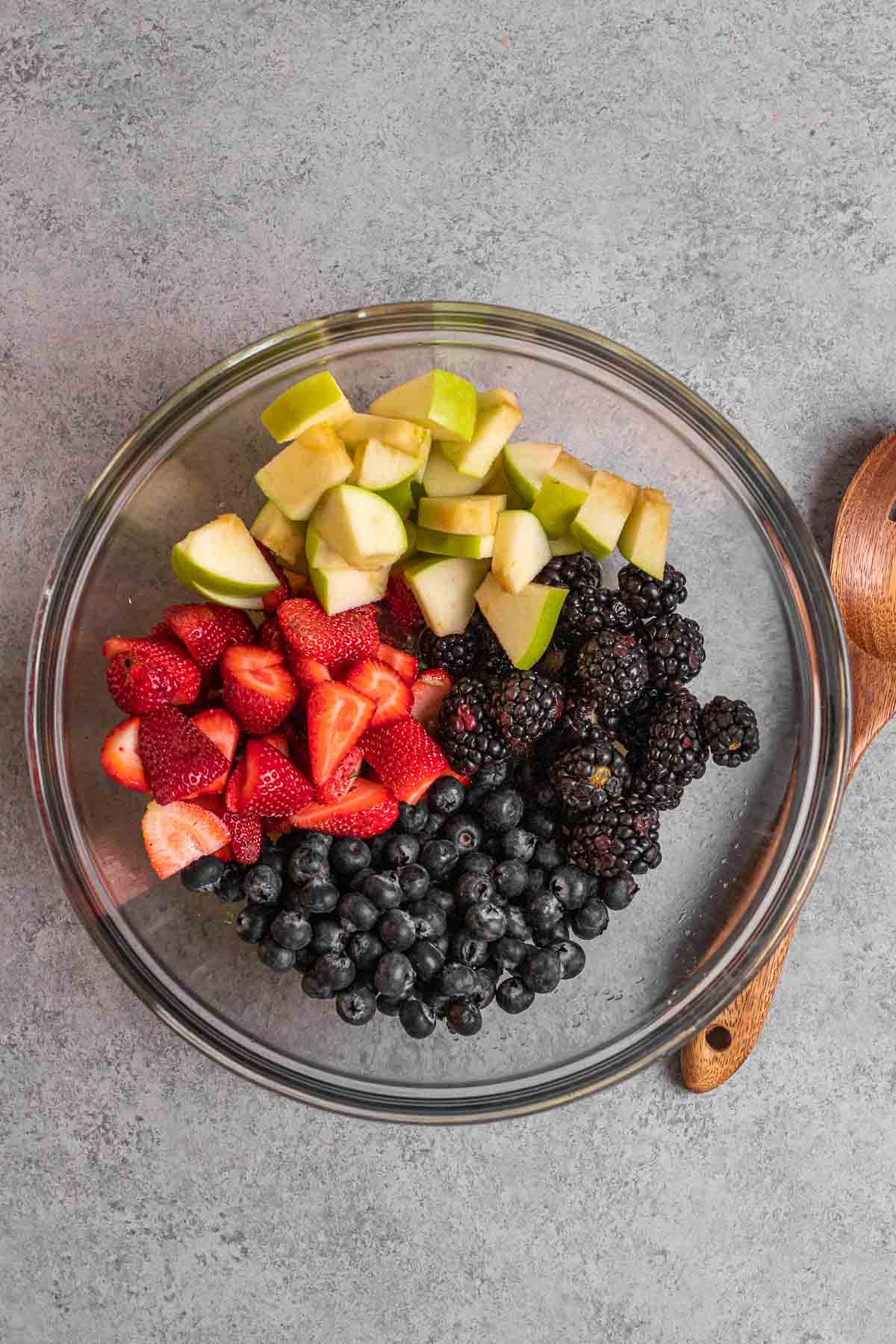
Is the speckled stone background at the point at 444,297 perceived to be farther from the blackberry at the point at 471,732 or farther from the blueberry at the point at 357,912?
the blackberry at the point at 471,732

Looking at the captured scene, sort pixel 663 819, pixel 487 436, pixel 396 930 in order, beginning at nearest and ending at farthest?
1. pixel 396 930
2. pixel 487 436
3. pixel 663 819

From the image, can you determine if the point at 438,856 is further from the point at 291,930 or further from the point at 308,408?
the point at 308,408

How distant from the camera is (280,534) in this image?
1609mm

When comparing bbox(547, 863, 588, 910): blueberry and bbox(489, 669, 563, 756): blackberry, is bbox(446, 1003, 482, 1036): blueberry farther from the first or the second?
bbox(489, 669, 563, 756): blackberry

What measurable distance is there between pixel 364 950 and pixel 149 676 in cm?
52

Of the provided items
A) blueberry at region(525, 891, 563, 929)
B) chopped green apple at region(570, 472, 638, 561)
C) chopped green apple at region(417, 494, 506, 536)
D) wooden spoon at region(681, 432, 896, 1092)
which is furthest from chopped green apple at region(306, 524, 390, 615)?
wooden spoon at region(681, 432, 896, 1092)

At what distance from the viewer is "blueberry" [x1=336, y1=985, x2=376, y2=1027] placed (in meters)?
1.54

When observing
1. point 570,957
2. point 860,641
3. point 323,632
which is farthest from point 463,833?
point 860,641

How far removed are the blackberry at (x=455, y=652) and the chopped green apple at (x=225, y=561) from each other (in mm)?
275

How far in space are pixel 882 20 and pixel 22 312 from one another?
1.67 metres

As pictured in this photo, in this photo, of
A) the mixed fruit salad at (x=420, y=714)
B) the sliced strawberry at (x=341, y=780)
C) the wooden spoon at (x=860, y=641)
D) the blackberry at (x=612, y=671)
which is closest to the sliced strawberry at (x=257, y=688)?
the mixed fruit salad at (x=420, y=714)

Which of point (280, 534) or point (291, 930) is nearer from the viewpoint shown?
point (291, 930)

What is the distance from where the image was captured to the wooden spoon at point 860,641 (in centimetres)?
183

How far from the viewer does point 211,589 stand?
61.7 inches
